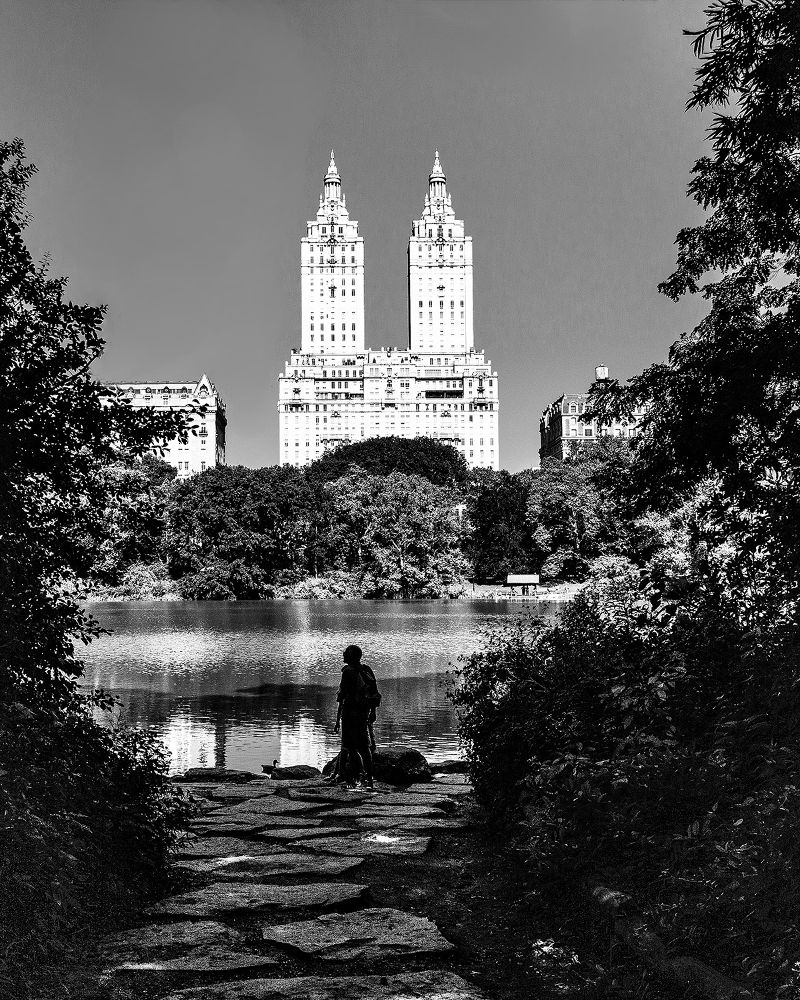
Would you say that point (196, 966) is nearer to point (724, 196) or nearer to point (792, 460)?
point (792, 460)

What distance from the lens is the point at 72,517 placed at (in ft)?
23.4

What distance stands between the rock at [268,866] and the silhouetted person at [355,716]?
3410mm

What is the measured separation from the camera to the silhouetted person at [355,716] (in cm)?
1141

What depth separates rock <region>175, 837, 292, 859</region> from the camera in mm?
7988

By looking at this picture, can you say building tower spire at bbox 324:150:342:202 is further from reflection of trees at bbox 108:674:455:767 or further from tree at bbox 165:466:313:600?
reflection of trees at bbox 108:674:455:767

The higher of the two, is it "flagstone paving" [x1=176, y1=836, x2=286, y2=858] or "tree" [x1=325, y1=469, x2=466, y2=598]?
"tree" [x1=325, y1=469, x2=466, y2=598]

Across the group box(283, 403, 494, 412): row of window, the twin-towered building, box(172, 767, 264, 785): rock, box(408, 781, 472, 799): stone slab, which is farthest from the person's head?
box(283, 403, 494, 412): row of window

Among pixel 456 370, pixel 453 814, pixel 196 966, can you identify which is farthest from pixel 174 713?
pixel 456 370

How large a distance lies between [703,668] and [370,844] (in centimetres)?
325

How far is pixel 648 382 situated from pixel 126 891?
5.39m

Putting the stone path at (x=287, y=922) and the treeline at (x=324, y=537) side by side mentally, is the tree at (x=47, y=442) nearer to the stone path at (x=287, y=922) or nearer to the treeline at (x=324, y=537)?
the stone path at (x=287, y=922)

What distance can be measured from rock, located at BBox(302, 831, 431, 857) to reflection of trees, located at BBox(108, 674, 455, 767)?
6.71 meters

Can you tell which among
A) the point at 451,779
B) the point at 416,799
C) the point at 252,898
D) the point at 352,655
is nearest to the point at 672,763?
the point at 252,898

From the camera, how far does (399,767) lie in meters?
12.0
